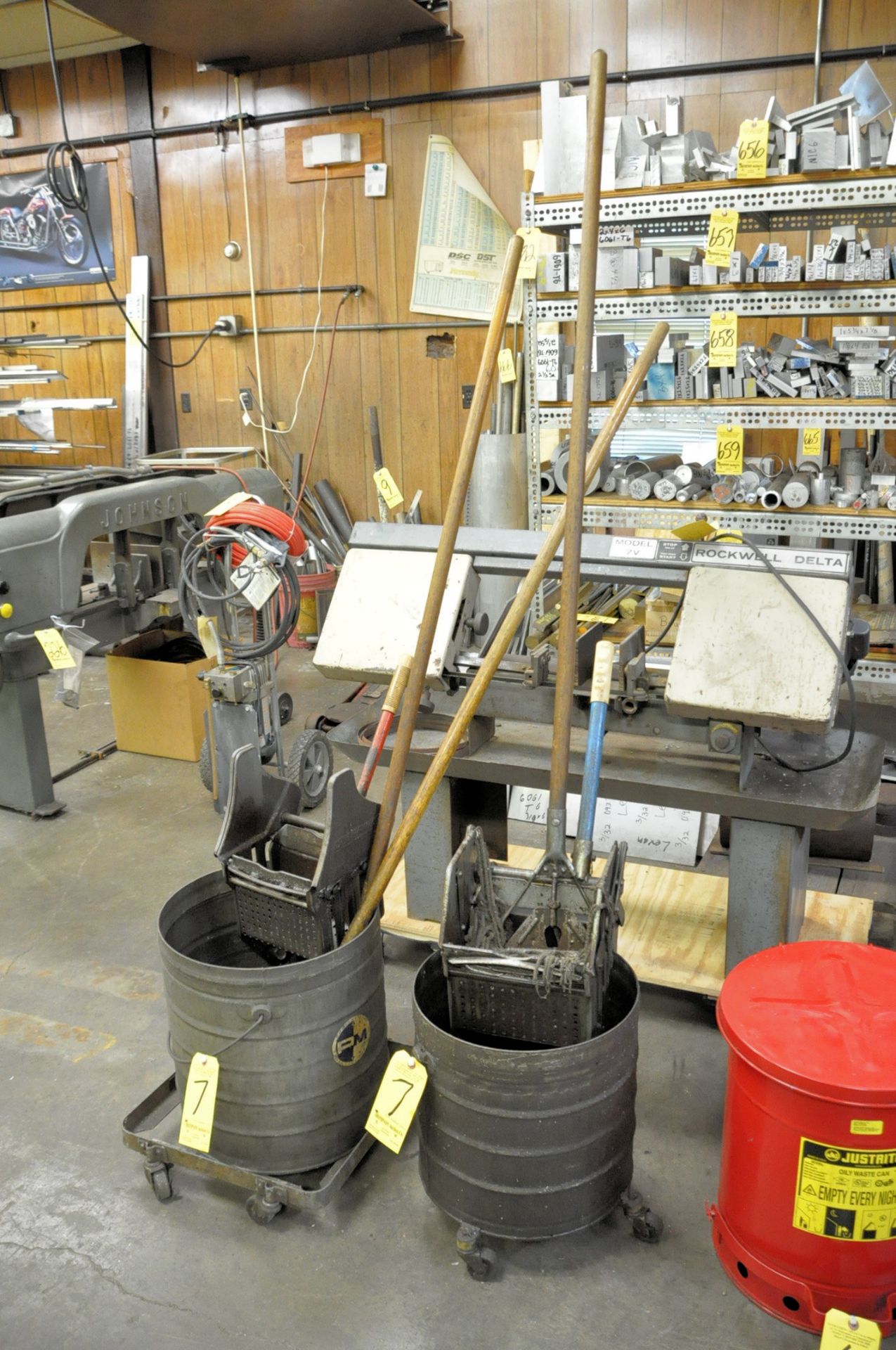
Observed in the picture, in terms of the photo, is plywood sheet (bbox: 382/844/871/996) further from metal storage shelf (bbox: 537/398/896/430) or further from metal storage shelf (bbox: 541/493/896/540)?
metal storage shelf (bbox: 537/398/896/430)

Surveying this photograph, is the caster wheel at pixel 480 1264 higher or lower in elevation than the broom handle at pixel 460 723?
lower

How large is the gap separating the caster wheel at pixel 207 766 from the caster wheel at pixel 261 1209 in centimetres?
182

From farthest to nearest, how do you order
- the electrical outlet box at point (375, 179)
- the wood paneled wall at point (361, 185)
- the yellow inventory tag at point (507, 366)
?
the electrical outlet box at point (375, 179) < the yellow inventory tag at point (507, 366) < the wood paneled wall at point (361, 185)

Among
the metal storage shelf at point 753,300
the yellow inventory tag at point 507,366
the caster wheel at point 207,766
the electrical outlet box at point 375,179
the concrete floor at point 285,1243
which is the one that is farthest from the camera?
the electrical outlet box at point 375,179

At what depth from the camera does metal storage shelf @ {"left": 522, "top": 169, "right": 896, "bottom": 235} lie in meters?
2.95

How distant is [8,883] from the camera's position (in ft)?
10.0

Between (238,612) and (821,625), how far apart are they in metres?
2.12

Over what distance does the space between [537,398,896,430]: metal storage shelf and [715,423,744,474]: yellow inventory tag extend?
59mm

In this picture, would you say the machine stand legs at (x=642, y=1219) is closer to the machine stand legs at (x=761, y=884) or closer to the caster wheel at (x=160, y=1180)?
the machine stand legs at (x=761, y=884)

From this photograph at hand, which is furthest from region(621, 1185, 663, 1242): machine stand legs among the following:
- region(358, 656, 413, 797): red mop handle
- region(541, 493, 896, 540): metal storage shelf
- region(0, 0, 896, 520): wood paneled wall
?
region(0, 0, 896, 520): wood paneled wall

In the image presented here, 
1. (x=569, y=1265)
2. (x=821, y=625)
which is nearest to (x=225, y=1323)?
(x=569, y=1265)

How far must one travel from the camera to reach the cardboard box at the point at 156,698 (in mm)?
3795

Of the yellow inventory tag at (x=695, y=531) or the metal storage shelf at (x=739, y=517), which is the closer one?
the yellow inventory tag at (x=695, y=531)

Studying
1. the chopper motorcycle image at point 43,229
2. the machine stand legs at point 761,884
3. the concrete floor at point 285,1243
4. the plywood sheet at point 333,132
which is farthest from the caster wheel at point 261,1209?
the chopper motorcycle image at point 43,229
